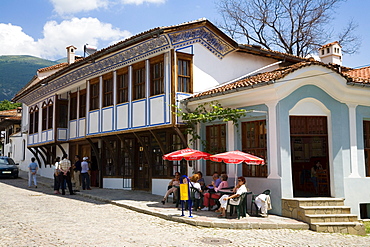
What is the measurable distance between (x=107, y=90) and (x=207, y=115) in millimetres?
6397

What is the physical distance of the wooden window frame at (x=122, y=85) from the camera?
15.9 meters

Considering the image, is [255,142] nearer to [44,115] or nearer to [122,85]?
[122,85]

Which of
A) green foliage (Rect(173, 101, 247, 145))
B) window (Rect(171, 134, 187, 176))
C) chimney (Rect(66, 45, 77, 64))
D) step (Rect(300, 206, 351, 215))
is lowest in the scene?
step (Rect(300, 206, 351, 215))

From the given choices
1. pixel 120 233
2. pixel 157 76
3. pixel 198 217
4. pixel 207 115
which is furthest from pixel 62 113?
pixel 120 233

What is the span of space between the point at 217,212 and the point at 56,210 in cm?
476

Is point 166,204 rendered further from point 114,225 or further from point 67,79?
point 67,79

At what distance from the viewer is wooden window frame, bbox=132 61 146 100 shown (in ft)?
48.9

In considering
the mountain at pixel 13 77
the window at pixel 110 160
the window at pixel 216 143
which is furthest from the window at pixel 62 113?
the mountain at pixel 13 77

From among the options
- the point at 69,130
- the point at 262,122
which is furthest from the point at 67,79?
the point at 262,122

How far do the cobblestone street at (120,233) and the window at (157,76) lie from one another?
453 centimetres

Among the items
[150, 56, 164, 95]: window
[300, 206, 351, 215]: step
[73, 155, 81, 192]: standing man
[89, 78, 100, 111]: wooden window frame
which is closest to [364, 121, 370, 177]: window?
[300, 206, 351, 215]: step

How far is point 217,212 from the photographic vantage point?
11.3 meters

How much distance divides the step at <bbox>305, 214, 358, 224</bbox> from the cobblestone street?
52 centimetres

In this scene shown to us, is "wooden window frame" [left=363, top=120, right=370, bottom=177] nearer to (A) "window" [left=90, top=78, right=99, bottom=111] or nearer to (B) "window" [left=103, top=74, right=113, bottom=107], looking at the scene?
(B) "window" [left=103, top=74, right=113, bottom=107]
